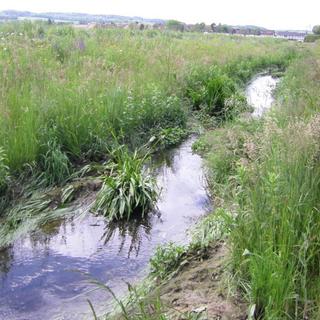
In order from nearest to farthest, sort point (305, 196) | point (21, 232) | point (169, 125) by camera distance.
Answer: point (305, 196)
point (21, 232)
point (169, 125)

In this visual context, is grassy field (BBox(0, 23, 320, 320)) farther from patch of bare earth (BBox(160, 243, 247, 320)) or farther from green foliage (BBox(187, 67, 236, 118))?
patch of bare earth (BBox(160, 243, 247, 320))

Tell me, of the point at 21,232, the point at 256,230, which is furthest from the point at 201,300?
the point at 21,232

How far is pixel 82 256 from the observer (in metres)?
4.65

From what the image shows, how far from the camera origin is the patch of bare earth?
322 cm

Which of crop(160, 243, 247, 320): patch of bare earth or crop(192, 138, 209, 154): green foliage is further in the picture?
crop(192, 138, 209, 154): green foliage

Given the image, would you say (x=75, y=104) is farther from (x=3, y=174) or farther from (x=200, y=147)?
(x=200, y=147)

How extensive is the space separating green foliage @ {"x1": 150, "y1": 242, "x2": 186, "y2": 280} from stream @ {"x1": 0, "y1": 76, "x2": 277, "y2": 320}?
0.17 m

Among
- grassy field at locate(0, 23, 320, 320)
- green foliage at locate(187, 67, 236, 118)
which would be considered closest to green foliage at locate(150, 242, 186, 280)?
grassy field at locate(0, 23, 320, 320)

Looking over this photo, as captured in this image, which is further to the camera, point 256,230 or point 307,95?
point 307,95

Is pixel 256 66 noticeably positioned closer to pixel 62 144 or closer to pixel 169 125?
pixel 169 125

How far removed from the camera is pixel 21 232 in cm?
506

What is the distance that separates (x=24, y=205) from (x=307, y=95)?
13.5ft

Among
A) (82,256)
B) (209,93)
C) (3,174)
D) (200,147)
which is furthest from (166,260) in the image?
(209,93)

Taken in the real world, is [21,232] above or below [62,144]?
below
